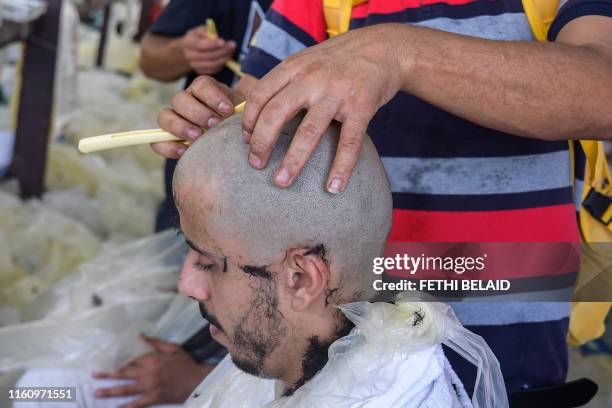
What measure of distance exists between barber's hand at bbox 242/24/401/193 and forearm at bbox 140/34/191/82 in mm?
1413

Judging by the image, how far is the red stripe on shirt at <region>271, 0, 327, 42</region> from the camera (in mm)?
1382

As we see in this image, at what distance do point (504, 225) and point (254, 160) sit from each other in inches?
21.7

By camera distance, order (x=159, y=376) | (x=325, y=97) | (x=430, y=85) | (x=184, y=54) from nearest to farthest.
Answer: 1. (x=325, y=97)
2. (x=430, y=85)
3. (x=159, y=376)
4. (x=184, y=54)

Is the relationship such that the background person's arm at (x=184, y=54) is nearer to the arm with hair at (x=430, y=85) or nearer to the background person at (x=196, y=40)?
the background person at (x=196, y=40)

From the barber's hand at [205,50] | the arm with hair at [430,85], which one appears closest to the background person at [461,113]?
the arm with hair at [430,85]

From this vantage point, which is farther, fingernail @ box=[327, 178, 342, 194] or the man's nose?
the man's nose

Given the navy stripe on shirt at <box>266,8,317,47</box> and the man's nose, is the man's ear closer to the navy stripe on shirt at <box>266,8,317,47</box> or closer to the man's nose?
the man's nose

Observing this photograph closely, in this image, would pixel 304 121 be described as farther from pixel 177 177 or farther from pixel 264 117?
pixel 177 177

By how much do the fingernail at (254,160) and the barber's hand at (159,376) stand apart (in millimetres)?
1083

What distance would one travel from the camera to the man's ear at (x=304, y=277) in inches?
42.6

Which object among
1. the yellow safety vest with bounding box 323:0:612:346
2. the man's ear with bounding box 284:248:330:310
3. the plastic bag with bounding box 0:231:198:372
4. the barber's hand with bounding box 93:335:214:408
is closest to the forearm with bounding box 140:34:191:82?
the plastic bag with bounding box 0:231:198:372

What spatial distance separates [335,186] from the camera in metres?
0.95

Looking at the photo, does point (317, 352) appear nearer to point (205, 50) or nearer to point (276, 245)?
point (276, 245)

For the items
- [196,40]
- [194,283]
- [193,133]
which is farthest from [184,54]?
[194,283]
